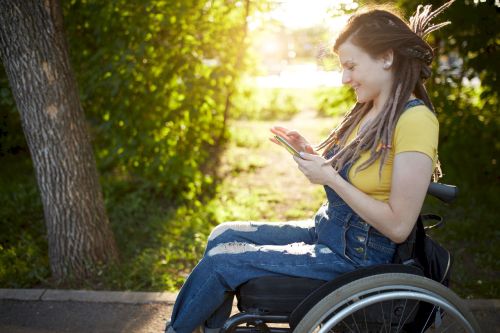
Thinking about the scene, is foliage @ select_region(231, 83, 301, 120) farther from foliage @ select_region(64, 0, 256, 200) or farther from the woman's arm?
the woman's arm

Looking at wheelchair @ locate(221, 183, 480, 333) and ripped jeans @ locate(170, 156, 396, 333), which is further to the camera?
ripped jeans @ locate(170, 156, 396, 333)

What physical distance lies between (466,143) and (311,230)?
318cm

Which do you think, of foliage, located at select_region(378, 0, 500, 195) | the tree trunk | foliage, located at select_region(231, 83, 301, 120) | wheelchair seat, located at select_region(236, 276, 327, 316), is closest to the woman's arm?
wheelchair seat, located at select_region(236, 276, 327, 316)

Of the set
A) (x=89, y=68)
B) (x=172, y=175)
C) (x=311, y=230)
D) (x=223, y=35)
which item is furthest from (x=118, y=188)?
(x=311, y=230)

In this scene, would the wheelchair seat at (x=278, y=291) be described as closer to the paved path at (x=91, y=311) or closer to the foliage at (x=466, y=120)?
the paved path at (x=91, y=311)

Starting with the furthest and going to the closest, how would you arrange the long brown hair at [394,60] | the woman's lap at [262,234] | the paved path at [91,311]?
the paved path at [91,311] → the woman's lap at [262,234] → the long brown hair at [394,60]

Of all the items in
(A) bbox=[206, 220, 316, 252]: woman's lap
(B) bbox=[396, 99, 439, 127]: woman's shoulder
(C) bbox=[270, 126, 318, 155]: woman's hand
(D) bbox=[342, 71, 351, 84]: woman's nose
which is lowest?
(A) bbox=[206, 220, 316, 252]: woman's lap

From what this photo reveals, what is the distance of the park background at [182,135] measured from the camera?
154 inches

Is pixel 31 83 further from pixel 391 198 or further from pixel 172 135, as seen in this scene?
pixel 391 198

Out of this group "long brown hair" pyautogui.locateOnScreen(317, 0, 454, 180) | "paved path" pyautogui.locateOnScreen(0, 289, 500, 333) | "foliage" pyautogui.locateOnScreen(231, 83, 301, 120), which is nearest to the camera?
"long brown hair" pyautogui.locateOnScreen(317, 0, 454, 180)

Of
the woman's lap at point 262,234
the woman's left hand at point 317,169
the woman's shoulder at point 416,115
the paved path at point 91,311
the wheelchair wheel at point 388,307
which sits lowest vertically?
the paved path at point 91,311

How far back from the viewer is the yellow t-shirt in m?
1.80

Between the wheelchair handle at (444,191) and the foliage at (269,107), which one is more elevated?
the wheelchair handle at (444,191)

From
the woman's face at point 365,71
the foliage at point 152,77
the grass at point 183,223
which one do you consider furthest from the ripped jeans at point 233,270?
the foliage at point 152,77
